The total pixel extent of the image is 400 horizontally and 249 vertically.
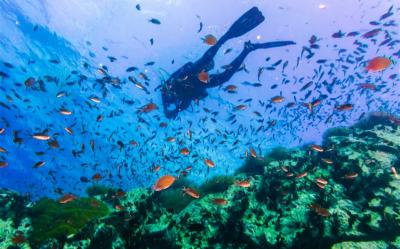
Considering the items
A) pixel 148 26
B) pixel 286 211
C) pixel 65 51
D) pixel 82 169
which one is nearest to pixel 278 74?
pixel 148 26

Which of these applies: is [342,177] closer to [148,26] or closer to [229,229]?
[229,229]

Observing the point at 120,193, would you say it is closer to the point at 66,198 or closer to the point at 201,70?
the point at 66,198

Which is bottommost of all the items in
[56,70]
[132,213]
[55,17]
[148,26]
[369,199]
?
[369,199]

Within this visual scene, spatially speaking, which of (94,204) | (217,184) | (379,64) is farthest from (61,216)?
(379,64)

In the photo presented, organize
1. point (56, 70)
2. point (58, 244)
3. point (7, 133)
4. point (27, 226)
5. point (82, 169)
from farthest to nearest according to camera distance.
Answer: point (82, 169)
point (7, 133)
point (56, 70)
point (27, 226)
point (58, 244)

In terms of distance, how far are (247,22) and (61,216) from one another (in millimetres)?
12633

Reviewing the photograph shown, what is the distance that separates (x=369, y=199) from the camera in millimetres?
7324

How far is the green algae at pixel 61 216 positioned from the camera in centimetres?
592

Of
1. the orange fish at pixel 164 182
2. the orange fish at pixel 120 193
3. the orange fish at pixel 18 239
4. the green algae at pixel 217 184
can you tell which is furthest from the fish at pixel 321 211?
the orange fish at pixel 18 239

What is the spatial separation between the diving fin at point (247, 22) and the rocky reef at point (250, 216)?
27.9 ft

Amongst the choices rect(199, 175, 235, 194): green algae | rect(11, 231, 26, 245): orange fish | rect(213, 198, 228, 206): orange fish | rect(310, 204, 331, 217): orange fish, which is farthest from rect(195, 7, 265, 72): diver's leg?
rect(11, 231, 26, 245): orange fish

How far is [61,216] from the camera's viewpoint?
6.45 m

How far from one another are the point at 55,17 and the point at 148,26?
752cm

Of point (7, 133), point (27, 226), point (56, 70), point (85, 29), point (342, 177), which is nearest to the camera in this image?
point (27, 226)
